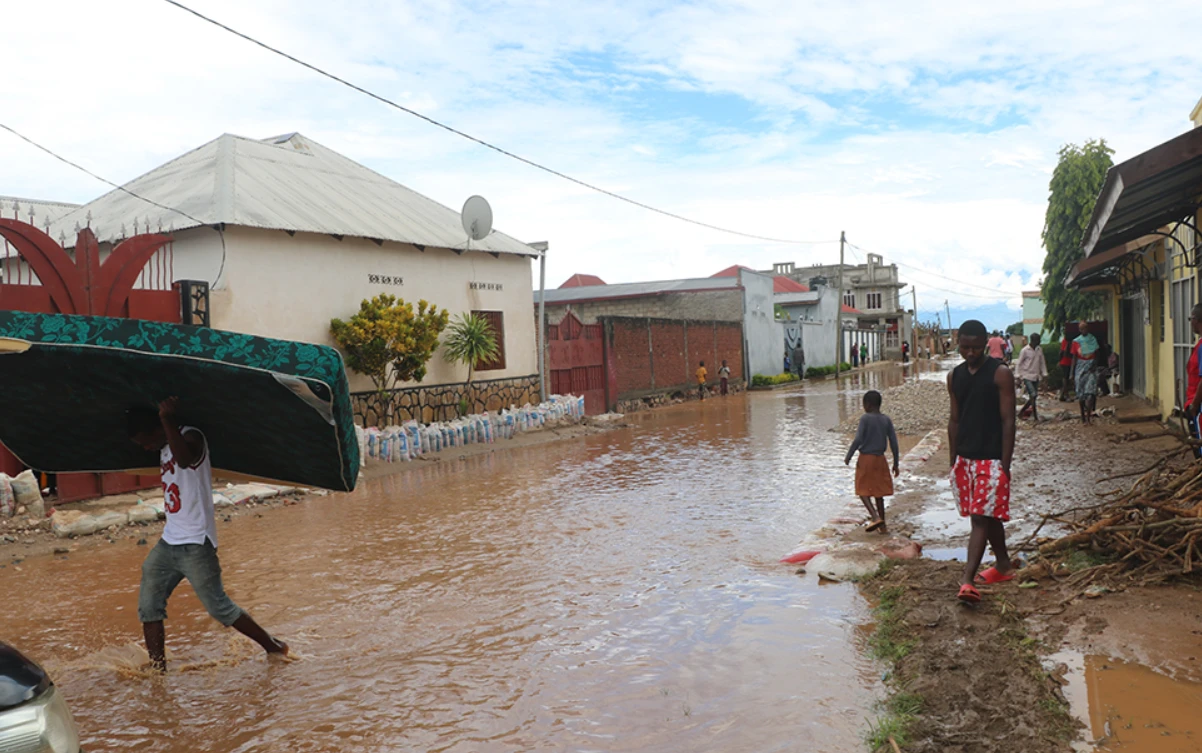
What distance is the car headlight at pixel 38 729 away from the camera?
8.17 ft

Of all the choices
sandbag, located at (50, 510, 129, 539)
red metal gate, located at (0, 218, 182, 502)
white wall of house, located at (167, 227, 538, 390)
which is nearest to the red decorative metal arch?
red metal gate, located at (0, 218, 182, 502)

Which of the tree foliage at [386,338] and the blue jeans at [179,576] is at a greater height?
the tree foliage at [386,338]

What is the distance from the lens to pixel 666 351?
30312mm

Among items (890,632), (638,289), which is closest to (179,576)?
(890,632)

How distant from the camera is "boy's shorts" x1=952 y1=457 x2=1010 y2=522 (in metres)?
5.73

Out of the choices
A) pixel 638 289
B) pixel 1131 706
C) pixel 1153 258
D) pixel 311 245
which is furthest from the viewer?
pixel 638 289

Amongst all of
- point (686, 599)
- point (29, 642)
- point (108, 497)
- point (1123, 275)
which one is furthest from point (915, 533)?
point (1123, 275)

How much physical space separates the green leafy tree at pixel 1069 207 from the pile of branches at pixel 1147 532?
1809 centimetres

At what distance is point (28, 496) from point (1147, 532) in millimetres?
11193

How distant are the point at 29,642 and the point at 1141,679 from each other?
6.92 m

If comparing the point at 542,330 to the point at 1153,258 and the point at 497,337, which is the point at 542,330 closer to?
the point at 497,337

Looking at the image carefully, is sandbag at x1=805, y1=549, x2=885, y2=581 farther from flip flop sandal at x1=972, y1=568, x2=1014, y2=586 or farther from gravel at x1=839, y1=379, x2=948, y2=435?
gravel at x1=839, y1=379, x2=948, y2=435

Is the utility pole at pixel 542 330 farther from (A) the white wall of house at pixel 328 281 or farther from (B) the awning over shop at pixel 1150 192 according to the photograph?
(B) the awning over shop at pixel 1150 192

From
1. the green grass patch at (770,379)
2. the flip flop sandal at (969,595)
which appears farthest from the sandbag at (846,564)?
the green grass patch at (770,379)
